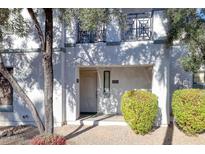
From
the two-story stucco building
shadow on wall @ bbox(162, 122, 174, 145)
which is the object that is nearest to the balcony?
the two-story stucco building

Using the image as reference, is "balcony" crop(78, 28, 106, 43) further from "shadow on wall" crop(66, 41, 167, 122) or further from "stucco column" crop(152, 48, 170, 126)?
"stucco column" crop(152, 48, 170, 126)

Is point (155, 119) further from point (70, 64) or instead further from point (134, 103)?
point (70, 64)

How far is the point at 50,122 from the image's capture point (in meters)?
7.34

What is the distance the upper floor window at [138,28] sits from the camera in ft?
35.1

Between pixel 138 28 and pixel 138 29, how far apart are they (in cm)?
5

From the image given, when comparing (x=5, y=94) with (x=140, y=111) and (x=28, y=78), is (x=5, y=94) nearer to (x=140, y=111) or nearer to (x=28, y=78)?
(x=28, y=78)

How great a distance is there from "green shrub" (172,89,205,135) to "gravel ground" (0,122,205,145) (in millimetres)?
333

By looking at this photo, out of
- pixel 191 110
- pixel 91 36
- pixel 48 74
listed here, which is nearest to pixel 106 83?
pixel 91 36

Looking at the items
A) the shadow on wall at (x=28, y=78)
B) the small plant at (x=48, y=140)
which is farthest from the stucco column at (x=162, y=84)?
the small plant at (x=48, y=140)

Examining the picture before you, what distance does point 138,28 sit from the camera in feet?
35.2

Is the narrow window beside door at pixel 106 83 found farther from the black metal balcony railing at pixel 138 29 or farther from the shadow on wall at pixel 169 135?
the shadow on wall at pixel 169 135

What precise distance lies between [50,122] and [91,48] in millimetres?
4316

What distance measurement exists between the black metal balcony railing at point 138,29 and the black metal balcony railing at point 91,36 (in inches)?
35.1

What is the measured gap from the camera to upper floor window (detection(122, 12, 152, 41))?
1069 cm
